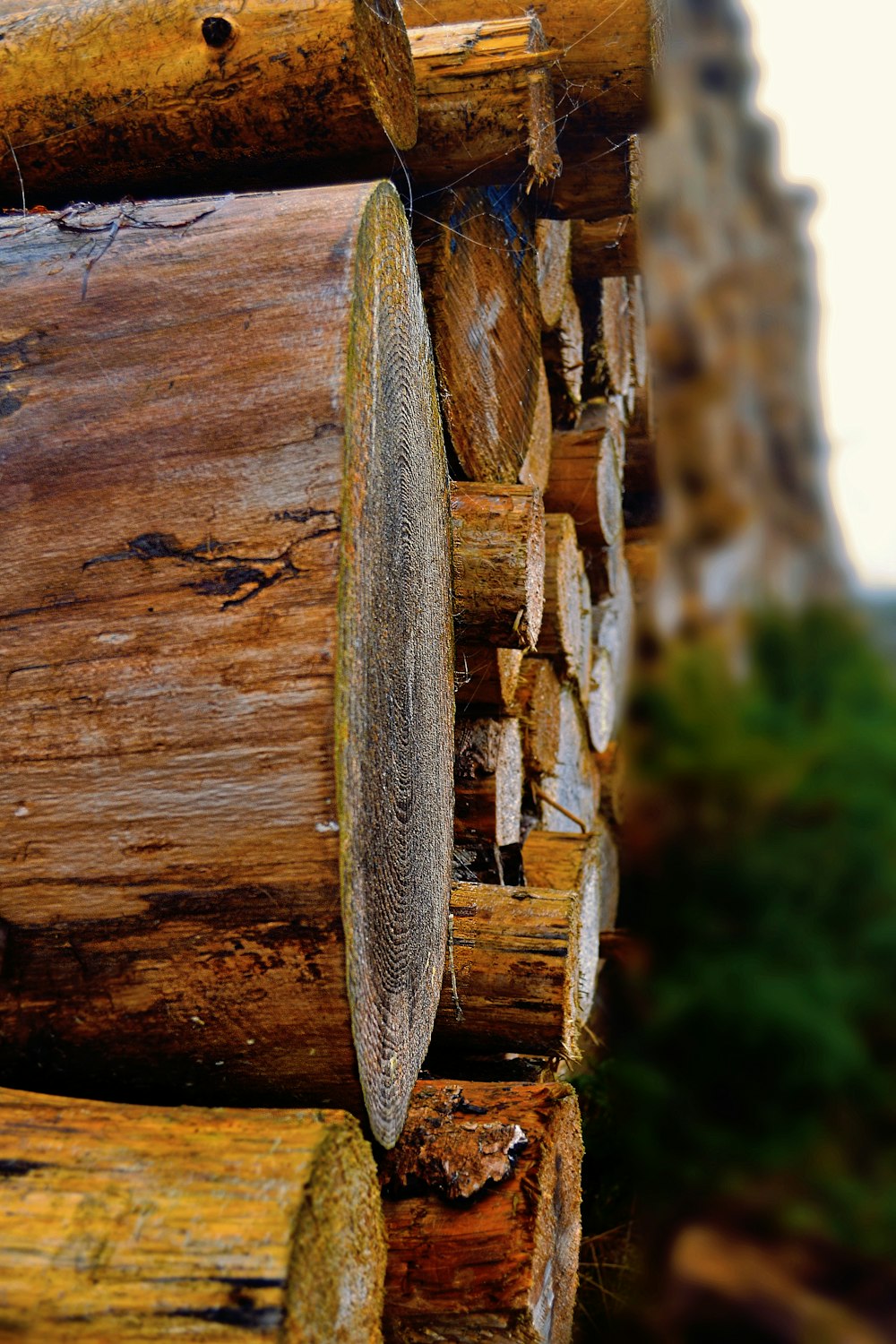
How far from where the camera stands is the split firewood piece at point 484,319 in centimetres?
135

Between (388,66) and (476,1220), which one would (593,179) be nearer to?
(388,66)

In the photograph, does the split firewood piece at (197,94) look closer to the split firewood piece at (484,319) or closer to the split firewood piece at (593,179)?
the split firewood piece at (484,319)

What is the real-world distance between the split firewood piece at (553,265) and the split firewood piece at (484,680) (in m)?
0.64

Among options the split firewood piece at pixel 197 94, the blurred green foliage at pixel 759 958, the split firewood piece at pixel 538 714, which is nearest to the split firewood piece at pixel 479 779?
the split firewood piece at pixel 538 714

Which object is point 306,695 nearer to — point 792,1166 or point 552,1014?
point 552,1014

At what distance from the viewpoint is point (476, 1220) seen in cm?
102

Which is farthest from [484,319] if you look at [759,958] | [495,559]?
[759,958]

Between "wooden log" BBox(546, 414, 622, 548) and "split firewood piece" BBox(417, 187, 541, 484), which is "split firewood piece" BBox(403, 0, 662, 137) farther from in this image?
"wooden log" BBox(546, 414, 622, 548)

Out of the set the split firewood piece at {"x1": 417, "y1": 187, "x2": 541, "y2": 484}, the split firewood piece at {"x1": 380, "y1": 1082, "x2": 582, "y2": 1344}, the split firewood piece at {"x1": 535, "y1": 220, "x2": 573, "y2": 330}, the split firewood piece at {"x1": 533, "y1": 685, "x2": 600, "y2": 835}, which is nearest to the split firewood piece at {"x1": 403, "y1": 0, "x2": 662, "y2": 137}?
the split firewood piece at {"x1": 417, "y1": 187, "x2": 541, "y2": 484}

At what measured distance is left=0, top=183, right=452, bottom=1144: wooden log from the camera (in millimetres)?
753

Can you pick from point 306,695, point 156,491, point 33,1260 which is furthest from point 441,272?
point 33,1260

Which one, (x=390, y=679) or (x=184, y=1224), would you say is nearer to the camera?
(x=184, y=1224)

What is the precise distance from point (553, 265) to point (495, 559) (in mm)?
768

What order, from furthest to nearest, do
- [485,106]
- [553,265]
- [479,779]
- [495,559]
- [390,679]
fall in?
[553,265] < [479,779] < [495,559] < [485,106] < [390,679]
